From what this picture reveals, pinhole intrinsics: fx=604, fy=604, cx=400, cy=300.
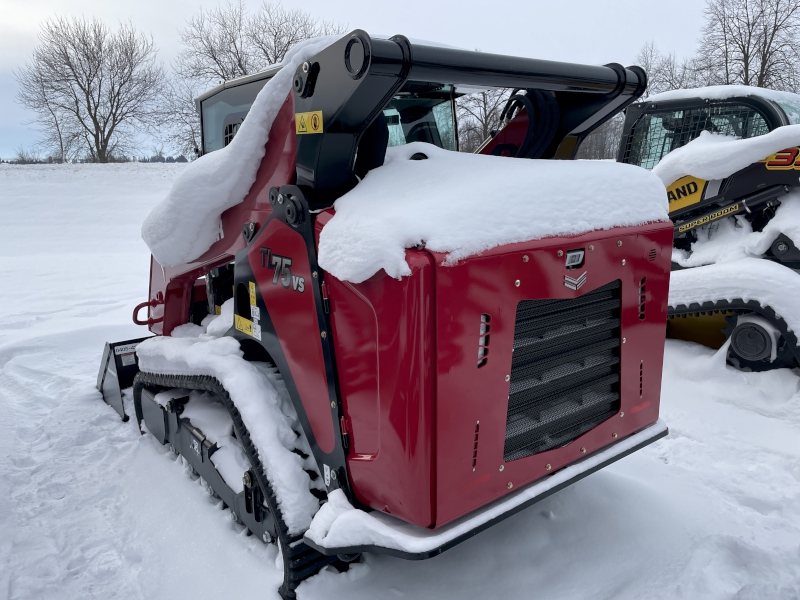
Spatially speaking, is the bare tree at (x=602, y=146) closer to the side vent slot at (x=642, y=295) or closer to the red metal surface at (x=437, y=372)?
the side vent slot at (x=642, y=295)

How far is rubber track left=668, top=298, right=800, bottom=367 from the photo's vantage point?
4.12 metres

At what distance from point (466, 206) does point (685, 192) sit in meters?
3.88

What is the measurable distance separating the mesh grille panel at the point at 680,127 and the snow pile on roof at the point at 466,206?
3.22m

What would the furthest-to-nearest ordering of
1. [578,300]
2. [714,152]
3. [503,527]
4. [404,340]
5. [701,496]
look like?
[714,152]
[701,496]
[503,527]
[578,300]
[404,340]

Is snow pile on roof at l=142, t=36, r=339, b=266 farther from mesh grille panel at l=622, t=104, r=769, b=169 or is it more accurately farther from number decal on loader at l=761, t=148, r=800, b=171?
mesh grille panel at l=622, t=104, r=769, b=169

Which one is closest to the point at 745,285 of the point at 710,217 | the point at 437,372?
the point at 710,217

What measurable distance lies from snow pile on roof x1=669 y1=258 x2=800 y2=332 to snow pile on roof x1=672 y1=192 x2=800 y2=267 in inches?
10.5

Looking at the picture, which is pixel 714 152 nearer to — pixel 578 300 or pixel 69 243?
pixel 578 300

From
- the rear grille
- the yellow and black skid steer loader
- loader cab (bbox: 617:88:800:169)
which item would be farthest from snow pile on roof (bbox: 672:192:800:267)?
the rear grille

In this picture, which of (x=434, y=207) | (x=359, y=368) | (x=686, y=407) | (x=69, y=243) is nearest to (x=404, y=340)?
(x=359, y=368)

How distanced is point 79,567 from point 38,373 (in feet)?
9.59

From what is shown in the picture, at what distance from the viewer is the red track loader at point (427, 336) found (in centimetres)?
191

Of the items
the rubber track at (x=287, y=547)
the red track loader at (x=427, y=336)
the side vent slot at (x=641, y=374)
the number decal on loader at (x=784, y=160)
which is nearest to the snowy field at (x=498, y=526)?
the rubber track at (x=287, y=547)

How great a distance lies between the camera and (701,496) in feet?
9.95
